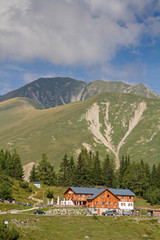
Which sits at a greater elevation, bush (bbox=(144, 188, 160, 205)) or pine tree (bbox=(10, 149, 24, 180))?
pine tree (bbox=(10, 149, 24, 180))

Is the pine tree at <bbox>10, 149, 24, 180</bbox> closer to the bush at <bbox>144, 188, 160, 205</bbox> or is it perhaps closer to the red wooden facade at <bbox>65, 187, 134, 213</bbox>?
the red wooden facade at <bbox>65, 187, 134, 213</bbox>

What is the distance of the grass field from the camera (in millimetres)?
54844

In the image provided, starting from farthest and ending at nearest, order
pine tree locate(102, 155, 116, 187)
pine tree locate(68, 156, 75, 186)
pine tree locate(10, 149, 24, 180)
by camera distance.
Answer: pine tree locate(102, 155, 116, 187), pine tree locate(68, 156, 75, 186), pine tree locate(10, 149, 24, 180)

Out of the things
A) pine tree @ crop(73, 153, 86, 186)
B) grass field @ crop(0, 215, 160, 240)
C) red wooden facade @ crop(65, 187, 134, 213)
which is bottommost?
grass field @ crop(0, 215, 160, 240)

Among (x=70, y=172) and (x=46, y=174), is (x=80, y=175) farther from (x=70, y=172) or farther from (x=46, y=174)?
(x=46, y=174)

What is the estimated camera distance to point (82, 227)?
6297 centimetres

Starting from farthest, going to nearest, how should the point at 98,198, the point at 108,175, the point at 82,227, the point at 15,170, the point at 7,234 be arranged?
the point at 108,175 < the point at 15,170 < the point at 98,198 < the point at 82,227 < the point at 7,234

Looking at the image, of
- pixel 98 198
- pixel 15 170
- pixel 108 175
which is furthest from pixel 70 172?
pixel 98 198

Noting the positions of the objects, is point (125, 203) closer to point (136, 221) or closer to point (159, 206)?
point (159, 206)


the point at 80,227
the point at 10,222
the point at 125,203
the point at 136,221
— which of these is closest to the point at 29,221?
the point at 10,222

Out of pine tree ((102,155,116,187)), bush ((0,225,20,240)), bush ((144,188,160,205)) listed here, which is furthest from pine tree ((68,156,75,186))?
bush ((0,225,20,240))

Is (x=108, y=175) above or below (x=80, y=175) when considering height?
above

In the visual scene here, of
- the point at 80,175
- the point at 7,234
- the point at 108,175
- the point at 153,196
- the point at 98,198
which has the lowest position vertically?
the point at 7,234

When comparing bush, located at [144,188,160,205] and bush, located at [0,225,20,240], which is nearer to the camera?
bush, located at [0,225,20,240]
